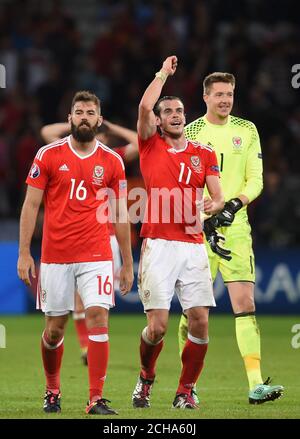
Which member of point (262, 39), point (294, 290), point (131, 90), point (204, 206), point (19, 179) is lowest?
point (204, 206)

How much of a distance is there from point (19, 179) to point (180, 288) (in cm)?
1036

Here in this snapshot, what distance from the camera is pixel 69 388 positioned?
426 inches

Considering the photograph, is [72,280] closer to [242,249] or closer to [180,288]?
[180,288]

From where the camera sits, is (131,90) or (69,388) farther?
(131,90)

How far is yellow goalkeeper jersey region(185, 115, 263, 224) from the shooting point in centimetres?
1033

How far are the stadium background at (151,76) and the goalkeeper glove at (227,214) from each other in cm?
812

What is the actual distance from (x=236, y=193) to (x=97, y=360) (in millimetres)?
2114

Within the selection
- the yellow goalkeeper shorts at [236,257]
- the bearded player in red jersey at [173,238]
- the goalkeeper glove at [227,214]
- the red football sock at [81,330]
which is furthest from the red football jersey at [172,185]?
the red football sock at [81,330]

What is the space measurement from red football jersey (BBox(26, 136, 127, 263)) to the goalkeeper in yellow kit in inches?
47.5

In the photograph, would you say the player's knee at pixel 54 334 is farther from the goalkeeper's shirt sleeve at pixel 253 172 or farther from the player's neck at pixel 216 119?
the player's neck at pixel 216 119

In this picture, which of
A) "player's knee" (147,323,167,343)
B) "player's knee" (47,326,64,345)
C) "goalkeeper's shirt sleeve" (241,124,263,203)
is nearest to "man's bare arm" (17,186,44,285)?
"player's knee" (47,326,64,345)

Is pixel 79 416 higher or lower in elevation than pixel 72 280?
lower

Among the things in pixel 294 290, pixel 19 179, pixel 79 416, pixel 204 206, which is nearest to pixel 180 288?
pixel 204 206

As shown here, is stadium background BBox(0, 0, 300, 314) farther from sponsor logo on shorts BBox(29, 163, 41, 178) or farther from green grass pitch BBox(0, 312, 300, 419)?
sponsor logo on shorts BBox(29, 163, 41, 178)
